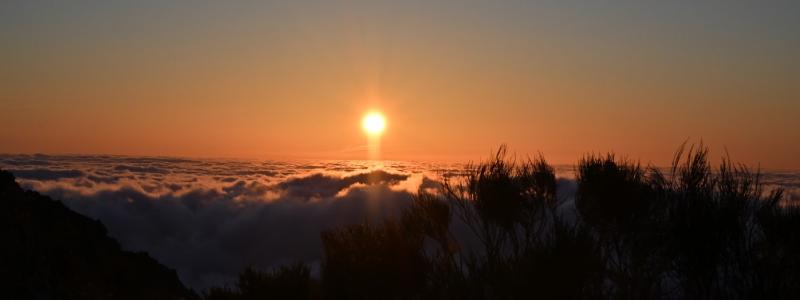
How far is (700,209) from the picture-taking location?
46.8 feet

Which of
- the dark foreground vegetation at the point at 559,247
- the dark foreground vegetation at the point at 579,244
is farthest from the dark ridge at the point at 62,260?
the dark foreground vegetation at the point at 579,244

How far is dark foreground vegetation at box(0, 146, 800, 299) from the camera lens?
13.4m

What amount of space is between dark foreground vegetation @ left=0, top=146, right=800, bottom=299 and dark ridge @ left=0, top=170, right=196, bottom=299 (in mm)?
129

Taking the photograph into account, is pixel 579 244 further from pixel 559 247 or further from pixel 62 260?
pixel 62 260

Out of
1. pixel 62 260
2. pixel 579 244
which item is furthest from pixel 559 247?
pixel 62 260

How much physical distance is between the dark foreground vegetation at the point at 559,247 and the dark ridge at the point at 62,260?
5.1 inches

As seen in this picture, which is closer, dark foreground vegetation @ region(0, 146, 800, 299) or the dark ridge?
dark foreground vegetation @ region(0, 146, 800, 299)

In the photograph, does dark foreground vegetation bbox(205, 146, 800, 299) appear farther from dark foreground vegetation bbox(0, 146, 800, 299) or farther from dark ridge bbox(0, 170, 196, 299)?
dark ridge bbox(0, 170, 196, 299)

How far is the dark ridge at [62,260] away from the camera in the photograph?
18797mm

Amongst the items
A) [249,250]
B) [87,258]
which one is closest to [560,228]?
[87,258]

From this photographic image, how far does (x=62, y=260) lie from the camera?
23.7 meters

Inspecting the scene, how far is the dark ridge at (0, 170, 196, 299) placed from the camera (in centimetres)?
1880

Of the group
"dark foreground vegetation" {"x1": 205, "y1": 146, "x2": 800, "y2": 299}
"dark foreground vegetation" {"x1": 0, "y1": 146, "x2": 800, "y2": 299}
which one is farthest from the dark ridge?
"dark foreground vegetation" {"x1": 205, "y1": 146, "x2": 800, "y2": 299}

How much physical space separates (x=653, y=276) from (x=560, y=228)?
5.47 metres
